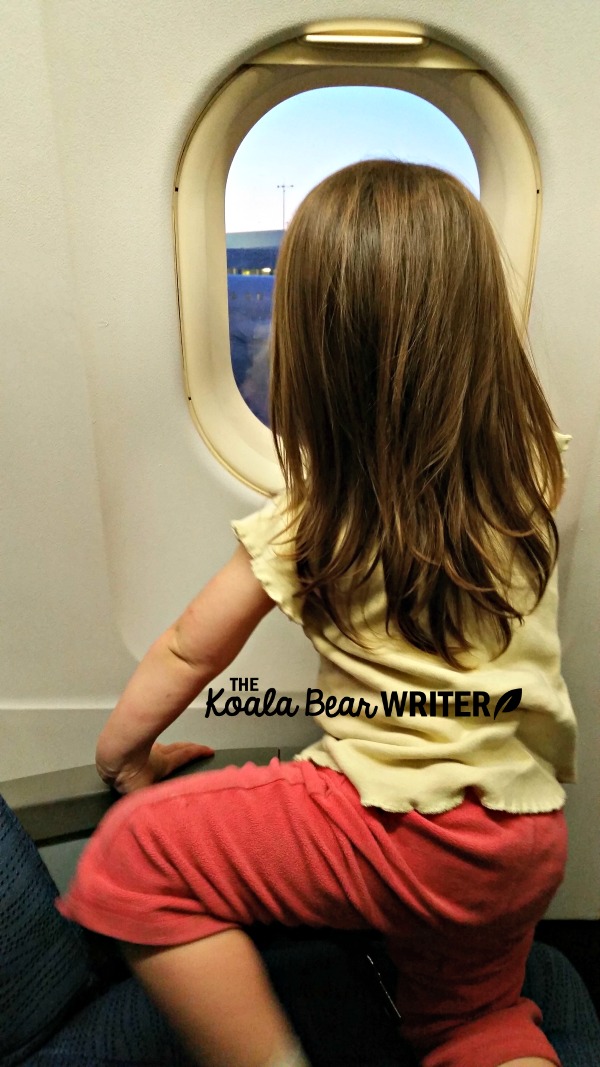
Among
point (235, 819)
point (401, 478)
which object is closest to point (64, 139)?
point (401, 478)

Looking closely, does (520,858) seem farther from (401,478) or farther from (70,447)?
(70,447)

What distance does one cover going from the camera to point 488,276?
0.60 m

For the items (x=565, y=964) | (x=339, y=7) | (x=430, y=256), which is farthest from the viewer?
(x=565, y=964)

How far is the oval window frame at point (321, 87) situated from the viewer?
0.82m

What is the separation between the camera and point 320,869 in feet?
2.07

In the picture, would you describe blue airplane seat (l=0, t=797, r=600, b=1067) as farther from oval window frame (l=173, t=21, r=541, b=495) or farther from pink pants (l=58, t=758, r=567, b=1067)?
oval window frame (l=173, t=21, r=541, b=495)

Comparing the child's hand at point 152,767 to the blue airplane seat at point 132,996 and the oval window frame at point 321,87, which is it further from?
the oval window frame at point 321,87

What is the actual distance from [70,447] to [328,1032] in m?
0.86

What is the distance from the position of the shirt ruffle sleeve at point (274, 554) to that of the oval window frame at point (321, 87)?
1.19 ft

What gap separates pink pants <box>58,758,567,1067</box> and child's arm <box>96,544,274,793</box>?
0.40ft

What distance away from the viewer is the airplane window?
91 cm

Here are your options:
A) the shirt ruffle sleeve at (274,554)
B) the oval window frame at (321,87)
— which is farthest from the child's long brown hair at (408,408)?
the oval window frame at (321,87)

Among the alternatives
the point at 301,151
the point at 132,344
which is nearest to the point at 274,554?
the point at 132,344

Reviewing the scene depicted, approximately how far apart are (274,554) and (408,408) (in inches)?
7.8
